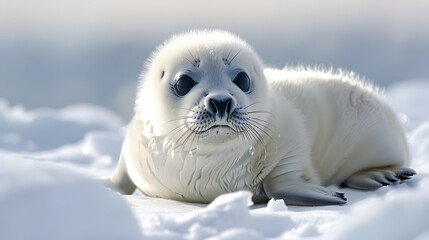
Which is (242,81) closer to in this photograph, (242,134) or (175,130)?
(242,134)

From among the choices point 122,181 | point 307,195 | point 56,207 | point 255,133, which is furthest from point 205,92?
point 56,207

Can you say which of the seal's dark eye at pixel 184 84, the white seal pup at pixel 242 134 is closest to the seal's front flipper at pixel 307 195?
the white seal pup at pixel 242 134

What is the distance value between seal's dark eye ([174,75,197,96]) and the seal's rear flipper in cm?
110

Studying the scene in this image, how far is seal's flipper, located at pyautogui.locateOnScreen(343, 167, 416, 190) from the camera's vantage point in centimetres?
520

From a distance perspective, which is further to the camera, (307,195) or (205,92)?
(307,195)

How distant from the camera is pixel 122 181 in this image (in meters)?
5.67

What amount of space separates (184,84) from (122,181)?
1238mm

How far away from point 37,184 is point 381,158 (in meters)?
2.86

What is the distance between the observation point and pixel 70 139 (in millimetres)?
9617

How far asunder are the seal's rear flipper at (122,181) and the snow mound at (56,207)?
224cm

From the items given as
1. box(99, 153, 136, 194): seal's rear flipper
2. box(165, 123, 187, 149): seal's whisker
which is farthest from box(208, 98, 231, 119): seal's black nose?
box(99, 153, 136, 194): seal's rear flipper

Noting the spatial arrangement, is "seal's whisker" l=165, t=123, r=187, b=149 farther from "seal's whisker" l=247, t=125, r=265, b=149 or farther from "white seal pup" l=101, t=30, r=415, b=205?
"seal's whisker" l=247, t=125, r=265, b=149

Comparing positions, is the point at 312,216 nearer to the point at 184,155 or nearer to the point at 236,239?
the point at 236,239

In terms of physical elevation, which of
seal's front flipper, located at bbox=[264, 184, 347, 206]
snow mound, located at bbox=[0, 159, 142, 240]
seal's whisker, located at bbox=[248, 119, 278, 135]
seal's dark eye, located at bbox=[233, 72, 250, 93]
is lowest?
snow mound, located at bbox=[0, 159, 142, 240]
